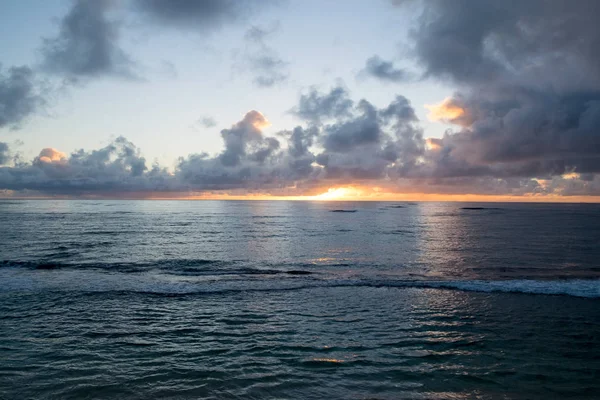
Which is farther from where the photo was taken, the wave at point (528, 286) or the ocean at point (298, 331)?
the wave at point (528, 286)

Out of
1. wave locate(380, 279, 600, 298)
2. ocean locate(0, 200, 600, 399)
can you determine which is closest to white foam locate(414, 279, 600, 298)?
wave locate(380, 279, 600, 298)

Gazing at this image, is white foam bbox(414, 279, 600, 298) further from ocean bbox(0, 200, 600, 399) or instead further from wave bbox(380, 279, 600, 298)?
ocean bbox(0, 200, 600, 399)

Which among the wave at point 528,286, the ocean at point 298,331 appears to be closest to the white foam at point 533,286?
the wave at point 528,286

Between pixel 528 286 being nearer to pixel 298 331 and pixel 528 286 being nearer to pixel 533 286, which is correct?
pixel 533 286

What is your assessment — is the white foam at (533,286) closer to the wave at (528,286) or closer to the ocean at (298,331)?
the wave at (528,286)

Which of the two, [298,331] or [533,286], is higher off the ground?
[298,331]

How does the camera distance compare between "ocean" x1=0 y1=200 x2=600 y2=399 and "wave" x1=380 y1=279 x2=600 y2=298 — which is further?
"wave" x1=380 y1=279 x2=600 y2=298

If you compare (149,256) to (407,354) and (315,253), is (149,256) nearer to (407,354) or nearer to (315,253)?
(315,253)

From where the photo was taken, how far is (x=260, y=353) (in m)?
15.9

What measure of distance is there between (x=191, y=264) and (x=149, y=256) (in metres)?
8.68

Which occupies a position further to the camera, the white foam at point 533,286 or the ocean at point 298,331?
the white foam at point 533,286

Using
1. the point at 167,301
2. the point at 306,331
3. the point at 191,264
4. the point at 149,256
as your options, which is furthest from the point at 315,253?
the point at 306,331

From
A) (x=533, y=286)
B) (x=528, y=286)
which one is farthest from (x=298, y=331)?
(x=533, y=286)

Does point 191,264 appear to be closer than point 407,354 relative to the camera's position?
No
